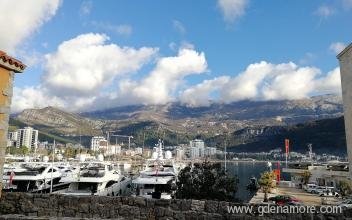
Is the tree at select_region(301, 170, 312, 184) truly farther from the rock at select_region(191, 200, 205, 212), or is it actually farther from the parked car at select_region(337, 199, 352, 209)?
the rock at select_region(191, 200, 205, 212)

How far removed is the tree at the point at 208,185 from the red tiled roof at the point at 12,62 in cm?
1804

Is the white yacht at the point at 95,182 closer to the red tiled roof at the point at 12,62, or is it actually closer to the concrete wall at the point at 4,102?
the concrete wall at the point at 4,102

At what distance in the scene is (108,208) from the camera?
1445cm

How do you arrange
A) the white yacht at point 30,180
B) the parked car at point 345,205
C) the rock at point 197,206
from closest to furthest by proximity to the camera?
the parked car at point 345,205 < the rock at point 197,206 < the white yacht at point 30,180

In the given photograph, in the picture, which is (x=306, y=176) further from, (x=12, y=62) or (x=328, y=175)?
(x=12, y=62)

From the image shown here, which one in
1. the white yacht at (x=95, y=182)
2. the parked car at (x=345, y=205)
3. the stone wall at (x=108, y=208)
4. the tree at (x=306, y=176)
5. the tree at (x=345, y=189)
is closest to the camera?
the parked car at (x=345, y=205)

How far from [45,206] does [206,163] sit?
63.8ft

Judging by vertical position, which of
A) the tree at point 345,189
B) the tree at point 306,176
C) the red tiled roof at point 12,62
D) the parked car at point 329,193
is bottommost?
the parked car at point 329,193

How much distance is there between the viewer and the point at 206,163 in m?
32.6

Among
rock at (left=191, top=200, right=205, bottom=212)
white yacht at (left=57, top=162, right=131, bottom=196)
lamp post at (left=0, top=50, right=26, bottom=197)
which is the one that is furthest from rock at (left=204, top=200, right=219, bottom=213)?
white yacht at (left=57, top=162, right=131, bottom=196)

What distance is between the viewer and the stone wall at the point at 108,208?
13750 millimetres

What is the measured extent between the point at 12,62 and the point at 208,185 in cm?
1894

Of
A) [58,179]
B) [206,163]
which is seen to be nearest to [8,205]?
[206,163]

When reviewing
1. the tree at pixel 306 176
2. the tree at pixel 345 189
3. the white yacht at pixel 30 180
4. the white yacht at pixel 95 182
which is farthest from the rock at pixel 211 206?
the tree at pixel 306 176
